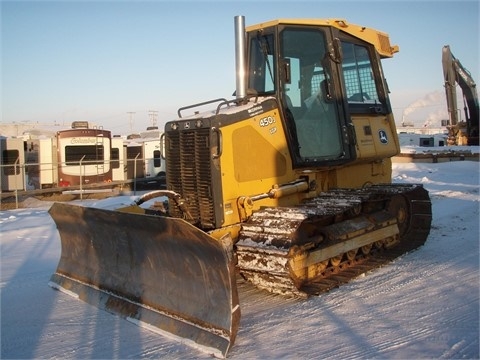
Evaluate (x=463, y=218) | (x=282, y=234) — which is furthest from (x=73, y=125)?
(x=282, y=234)

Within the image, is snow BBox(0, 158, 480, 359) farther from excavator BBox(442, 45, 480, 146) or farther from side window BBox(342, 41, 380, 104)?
excavator BBox(442, 45, 480, 146)

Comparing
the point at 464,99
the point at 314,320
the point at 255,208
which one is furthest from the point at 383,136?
the point at 464,99

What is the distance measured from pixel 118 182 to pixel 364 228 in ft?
52.9

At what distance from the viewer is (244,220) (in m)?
5.75

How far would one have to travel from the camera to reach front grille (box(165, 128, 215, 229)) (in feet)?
18.3

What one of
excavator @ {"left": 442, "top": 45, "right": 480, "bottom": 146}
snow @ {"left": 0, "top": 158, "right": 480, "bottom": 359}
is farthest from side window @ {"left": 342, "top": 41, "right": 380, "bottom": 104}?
excavator @ {"left": 442, "top": 45, "right": 480, "bottom": 146}

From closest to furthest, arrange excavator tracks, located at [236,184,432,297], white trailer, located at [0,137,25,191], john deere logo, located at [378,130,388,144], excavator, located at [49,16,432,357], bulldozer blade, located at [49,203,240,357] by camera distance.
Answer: bulldozer blade, located at [49,203,240,357]
excavator, located at [49,16,432,357]
excavator tracks, located at [236,184,432,297]
john deere logo, located at [378,130,388,144]
white trailer, located at [0,137,25,191]

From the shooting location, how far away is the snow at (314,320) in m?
4.14

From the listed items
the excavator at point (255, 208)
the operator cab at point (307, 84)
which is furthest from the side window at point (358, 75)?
the operator cab at point (307, 84)

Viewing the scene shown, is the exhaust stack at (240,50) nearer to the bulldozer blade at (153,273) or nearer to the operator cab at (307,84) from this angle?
the operator cab at (307,84)

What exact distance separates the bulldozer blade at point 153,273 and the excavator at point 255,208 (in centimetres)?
1

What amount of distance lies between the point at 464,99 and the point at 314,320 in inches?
1218

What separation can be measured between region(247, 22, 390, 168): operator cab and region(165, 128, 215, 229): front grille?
1.22m

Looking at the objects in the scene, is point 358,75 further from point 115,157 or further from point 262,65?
point 115,157
